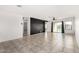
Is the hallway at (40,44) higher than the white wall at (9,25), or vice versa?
the white wall at (9,25)

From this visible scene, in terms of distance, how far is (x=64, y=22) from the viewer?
7.29 feet

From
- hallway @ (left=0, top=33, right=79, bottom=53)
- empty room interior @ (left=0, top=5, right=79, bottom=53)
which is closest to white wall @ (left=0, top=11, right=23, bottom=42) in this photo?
empty room interior @ (left=0, top=5, right=79, bottom=53)

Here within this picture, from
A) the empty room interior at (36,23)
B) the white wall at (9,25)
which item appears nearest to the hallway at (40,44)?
the empty room interior at (36,23)

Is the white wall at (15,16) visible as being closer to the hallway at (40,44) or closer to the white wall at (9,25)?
the white wall at (9,25)

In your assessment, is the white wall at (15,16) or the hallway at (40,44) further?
the hallway at (40,44)

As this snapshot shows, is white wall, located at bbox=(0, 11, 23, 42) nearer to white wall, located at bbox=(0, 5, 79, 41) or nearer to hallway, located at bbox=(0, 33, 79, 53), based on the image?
white wall, located at bbox=(0, 5, 79, 41)

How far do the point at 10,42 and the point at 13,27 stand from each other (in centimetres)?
36

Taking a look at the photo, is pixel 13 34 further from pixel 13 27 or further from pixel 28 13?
pixel 28 13

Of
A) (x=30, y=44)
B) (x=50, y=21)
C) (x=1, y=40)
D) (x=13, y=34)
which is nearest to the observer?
(x=1, y=40)

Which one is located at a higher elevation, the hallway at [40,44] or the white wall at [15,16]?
the white wall at [15,16]

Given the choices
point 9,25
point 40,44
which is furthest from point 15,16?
point 40,44

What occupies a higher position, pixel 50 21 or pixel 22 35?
pixel 50 21

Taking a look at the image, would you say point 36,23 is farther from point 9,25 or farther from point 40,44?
point 9,25
